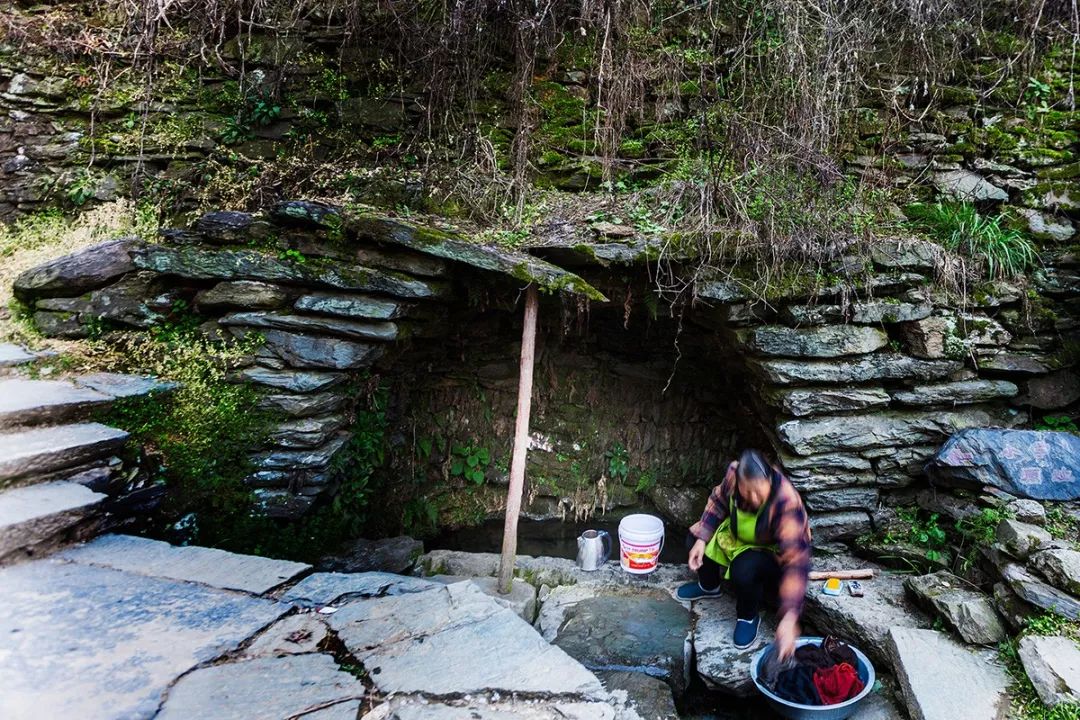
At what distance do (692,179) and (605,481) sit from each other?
9.50ft

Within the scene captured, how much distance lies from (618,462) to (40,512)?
4.23m

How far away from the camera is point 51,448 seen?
249 centimetres

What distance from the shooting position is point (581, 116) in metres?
4.50

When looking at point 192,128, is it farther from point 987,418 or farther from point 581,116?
point 987,418

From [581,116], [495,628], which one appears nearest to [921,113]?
Answer: [581,116]

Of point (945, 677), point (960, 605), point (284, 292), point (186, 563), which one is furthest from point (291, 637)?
point (960, 605)

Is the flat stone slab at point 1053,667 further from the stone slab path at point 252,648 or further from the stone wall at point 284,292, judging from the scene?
the stone wall at point 284,292

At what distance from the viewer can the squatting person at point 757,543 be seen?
116 inches

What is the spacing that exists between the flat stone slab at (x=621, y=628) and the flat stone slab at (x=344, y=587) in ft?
4.66

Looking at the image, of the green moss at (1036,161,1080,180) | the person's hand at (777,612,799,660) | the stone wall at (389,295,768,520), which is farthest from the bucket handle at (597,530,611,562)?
the green moss at (1036,161,1080,180)

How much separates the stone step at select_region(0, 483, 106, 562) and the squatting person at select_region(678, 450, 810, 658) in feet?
10.6

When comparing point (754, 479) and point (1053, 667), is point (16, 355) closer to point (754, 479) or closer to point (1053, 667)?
point (754, 479)

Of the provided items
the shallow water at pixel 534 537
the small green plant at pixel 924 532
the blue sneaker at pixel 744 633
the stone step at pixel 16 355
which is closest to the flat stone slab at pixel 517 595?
the shallow water at pixel 534 537

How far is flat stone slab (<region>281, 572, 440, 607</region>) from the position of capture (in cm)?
226
